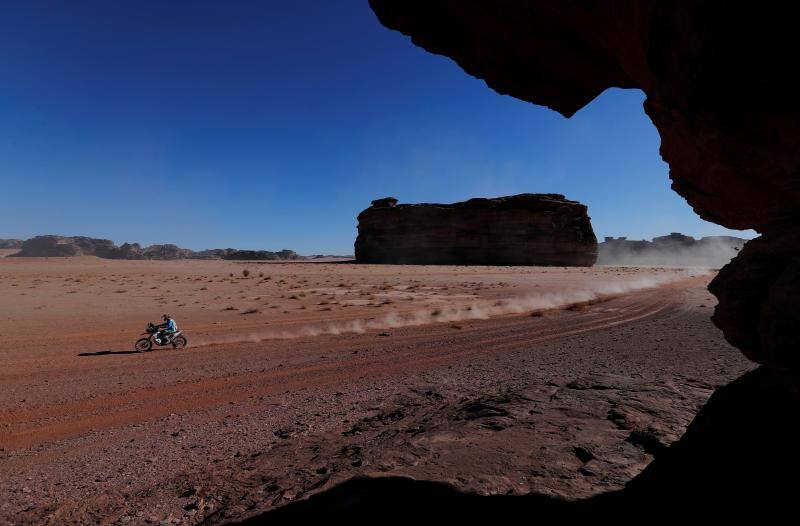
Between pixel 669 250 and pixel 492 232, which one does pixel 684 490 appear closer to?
pixel 492 232

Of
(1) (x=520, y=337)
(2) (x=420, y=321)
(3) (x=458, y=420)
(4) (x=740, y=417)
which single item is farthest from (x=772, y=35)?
(2) (x=420, y=321)

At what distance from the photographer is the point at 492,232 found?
74875 millimetres

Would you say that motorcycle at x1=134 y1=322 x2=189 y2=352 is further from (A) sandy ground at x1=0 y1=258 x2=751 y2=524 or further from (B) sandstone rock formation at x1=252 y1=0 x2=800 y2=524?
(B) sandstone rock formation at x1=252 y1=0 x2=800 y2=524

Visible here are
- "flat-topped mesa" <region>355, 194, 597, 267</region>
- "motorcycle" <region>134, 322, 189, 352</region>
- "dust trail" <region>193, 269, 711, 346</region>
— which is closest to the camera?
"motorcycle" <region>134, 322, 189, 352</region>

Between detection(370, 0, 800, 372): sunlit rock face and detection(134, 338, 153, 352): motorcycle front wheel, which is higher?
detection(370, 0, 800, 372): sunlit rock face

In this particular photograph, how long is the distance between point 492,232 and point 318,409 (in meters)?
70.6

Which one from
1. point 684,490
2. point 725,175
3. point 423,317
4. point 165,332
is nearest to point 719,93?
point 725,175

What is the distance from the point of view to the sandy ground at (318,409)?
4477 mm

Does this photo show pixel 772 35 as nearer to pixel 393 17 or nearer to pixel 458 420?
pixel 393 17

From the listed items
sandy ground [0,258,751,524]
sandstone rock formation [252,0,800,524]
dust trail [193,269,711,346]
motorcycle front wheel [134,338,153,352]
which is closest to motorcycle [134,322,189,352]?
motorcycle front wheel [134,338,153,352]

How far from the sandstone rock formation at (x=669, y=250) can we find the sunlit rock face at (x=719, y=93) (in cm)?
15973

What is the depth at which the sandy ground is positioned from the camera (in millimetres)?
4477

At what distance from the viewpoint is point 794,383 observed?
271 cm

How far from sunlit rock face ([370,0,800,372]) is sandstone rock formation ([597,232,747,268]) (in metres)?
160
